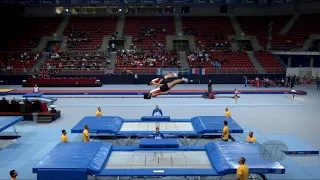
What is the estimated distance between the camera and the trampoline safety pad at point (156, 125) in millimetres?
14289

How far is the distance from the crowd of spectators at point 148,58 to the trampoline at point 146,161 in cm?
2351

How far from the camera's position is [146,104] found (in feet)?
76.1

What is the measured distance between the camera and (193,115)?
19531 mm

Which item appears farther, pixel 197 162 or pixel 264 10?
pixel 264 10

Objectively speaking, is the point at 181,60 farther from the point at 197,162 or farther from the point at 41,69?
the point at 197,162

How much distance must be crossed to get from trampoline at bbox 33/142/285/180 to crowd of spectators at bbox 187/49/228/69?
77.5ft

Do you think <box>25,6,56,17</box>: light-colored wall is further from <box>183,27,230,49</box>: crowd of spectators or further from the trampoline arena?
the trampoline arena

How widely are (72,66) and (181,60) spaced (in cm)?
1252

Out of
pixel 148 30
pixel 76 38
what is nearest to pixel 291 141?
pixel 148 30

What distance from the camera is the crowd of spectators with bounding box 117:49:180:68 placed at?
114 ft

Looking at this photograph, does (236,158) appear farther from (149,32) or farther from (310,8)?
(310,8)

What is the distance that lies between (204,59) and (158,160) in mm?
26857

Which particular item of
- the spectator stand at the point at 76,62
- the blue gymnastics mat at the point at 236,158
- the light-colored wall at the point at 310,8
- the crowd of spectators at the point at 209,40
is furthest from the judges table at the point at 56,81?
the light-colored wall at the point at 310,8

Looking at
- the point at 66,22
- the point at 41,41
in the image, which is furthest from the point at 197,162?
the point at 66,22
